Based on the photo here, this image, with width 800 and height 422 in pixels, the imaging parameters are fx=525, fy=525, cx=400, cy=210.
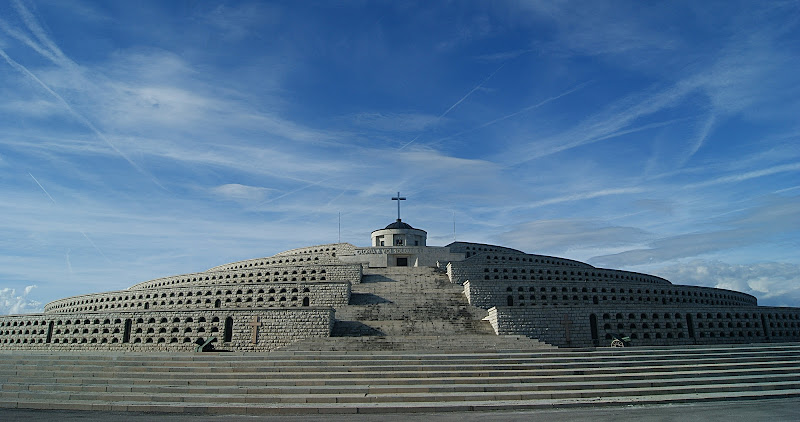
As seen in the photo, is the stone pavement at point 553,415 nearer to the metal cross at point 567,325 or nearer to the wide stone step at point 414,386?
the wide stone step at point 414,386

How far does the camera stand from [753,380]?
49.9ft

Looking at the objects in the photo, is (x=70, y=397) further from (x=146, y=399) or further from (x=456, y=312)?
(x=456, y=312)

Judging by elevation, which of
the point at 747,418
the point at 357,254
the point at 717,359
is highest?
the point at 357,254

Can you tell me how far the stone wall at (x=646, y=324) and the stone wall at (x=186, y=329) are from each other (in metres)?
8.50

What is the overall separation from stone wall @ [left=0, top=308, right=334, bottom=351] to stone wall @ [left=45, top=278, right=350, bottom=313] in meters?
1.54

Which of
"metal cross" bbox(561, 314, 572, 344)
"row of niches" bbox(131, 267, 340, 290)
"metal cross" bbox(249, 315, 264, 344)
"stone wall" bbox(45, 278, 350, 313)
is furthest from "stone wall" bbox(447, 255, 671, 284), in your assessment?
"metal cross" bbox(249, 315, 264, 344)

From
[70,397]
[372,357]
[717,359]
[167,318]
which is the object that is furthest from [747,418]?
[167,318]

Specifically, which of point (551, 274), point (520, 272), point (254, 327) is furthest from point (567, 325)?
point (254, 327)

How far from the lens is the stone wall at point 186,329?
2223 cm

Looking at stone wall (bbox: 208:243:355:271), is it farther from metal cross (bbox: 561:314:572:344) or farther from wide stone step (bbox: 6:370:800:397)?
wide stone step (bbox: 6:370:800:397)

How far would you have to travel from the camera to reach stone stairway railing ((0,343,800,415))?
521 inches

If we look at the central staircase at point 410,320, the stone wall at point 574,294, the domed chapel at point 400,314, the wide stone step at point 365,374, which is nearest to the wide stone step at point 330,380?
the wide stone step at point 365,374

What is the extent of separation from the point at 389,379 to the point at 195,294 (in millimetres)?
18397

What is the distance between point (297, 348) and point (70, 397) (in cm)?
783
